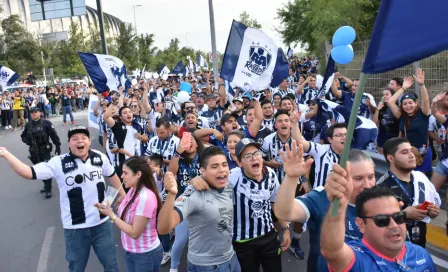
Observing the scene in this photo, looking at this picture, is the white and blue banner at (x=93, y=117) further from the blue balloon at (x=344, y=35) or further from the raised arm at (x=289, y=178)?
the raised arm at (x=289, y=178)

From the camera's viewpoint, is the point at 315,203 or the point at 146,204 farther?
the point at 146,204

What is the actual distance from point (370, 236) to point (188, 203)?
4.63 feet

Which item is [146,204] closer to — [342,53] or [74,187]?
[74,187]

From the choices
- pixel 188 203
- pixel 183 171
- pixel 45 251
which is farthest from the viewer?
pixel 45 251

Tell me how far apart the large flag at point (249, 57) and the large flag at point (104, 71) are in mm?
3305

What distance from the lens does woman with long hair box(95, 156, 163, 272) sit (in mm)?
3355

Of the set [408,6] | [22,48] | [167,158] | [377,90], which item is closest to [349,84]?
[377,90]

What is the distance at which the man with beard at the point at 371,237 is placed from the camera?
177 centimetres

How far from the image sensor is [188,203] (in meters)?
2.98

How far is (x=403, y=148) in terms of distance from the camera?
134 inches

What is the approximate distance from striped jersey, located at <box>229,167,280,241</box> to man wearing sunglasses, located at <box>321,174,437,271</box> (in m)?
1.50

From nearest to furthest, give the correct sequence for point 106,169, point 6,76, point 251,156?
point 251,156 < point 106,169 < point 6,76

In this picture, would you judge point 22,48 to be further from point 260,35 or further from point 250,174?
point 250,174

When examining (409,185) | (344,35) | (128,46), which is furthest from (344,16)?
(128,46)
